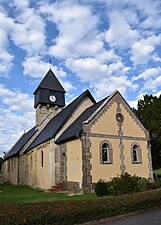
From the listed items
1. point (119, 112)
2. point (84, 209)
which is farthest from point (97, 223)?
A: point (119, 112)

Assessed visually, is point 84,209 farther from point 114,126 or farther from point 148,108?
point 148,108

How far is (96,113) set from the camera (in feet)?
60.2

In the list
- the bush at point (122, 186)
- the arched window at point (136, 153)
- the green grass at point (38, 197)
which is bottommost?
the green grass at point (38, 197)

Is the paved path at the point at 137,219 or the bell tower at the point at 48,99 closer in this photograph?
the paved path at the point at 137,219

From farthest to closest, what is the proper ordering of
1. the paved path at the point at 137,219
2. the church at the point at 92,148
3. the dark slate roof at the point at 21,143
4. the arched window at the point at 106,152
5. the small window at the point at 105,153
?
the dark slate roof at the point at 21,143 → the small window at the point at 105,153 → the arched window at the point at 106,152 → the church at the point at 92,148 → the paved path at the point at 137,219

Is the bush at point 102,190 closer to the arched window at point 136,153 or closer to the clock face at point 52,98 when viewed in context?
the arched window at point 136,153

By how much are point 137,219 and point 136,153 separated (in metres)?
11.6

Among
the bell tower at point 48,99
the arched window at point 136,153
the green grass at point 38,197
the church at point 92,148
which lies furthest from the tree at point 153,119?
the green grass at point 38,197

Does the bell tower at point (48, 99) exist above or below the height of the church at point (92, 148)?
above

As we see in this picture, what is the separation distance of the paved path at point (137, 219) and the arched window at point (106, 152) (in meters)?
8.28

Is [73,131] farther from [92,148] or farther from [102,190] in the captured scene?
[102,190]

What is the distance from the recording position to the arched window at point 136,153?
19.6m

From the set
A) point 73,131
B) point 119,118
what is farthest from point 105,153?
point 119,118

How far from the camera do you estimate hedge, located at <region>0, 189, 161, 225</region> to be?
7348 mm
